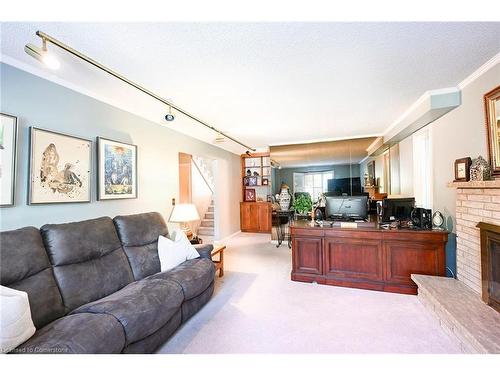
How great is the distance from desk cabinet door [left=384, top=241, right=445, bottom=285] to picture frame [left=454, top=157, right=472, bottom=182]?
82cm

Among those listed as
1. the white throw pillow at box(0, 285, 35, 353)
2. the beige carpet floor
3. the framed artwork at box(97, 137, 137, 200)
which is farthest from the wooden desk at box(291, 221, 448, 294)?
the white throw pillow at box(0, 285, 35, 353)

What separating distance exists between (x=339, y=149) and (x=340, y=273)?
2.91 metres

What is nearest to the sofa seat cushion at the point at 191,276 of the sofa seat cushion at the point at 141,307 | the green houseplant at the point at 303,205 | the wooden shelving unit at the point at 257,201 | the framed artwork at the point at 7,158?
the sofa seat cushion at the point at 141,307

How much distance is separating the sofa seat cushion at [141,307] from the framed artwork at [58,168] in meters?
1.10

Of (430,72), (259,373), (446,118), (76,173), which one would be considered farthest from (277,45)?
(446,118)

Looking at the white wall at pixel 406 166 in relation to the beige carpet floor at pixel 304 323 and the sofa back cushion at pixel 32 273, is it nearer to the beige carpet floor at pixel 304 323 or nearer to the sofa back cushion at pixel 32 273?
the beige carpet floor at pixel 304 323

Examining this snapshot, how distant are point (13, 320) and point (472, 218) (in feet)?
12.3

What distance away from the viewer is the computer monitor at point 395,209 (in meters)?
3.18

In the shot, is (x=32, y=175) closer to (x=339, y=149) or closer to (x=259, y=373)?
(x=259, y=373)

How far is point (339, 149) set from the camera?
4965 millimetres

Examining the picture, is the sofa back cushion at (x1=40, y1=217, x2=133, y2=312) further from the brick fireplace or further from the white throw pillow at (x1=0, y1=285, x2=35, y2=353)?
the brick fireplace

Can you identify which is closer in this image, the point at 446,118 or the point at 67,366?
the point at 67,366

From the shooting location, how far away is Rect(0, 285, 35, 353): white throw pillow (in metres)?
1.19

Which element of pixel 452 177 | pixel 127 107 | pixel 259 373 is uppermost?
pixel 127 107
